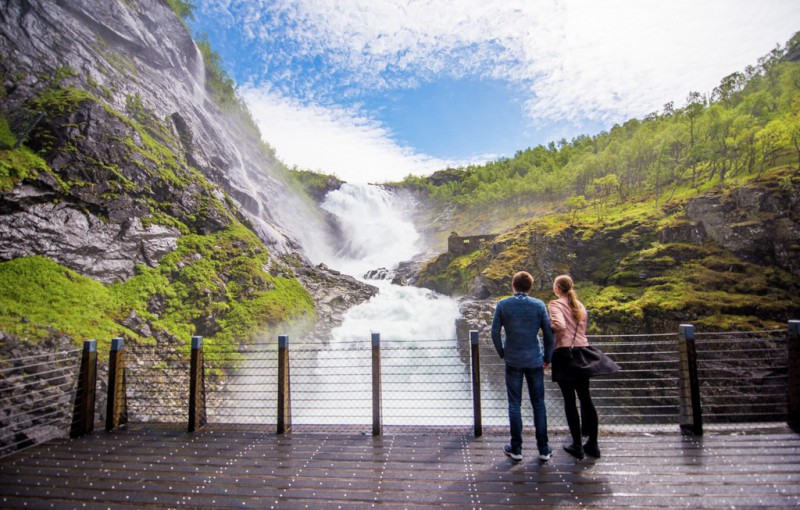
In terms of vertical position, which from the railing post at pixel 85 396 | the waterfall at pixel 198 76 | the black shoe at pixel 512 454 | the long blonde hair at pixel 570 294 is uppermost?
the waterfall at pixel 198 76

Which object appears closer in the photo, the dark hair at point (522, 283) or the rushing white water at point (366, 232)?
the dark hair at point (522, 283)

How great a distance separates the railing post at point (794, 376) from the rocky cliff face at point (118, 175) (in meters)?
17.9

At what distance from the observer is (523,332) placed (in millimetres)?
4457

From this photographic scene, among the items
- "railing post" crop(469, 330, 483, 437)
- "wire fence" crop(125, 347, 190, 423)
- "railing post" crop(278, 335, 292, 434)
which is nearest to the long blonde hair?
"railing post" crop(469, 330, 483, 437)

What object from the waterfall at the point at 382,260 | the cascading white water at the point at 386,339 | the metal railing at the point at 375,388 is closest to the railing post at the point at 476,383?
the metal railing at the point at 375,388

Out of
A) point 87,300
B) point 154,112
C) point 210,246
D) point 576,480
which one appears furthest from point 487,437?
point 154,112

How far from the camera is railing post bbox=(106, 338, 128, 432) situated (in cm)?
A: 610

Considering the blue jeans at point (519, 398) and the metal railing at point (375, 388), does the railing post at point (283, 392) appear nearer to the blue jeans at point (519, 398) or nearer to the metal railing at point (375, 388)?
the metal railing at point (375, 388)

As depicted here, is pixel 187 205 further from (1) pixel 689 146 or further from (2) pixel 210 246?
(1) pixel 689 146

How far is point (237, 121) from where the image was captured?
44688 millimetres

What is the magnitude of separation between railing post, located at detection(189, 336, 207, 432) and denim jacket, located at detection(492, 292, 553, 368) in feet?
16.0

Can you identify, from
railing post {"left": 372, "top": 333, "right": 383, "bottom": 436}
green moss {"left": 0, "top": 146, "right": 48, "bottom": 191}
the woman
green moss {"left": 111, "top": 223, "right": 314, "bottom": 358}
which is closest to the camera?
the woman

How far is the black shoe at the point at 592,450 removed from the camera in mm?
4496

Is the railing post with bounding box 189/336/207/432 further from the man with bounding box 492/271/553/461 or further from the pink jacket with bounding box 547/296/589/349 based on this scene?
the pink jacket with bounding box 547/296/589/349
